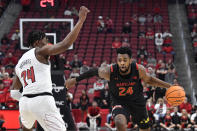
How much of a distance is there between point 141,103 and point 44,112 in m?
2.29

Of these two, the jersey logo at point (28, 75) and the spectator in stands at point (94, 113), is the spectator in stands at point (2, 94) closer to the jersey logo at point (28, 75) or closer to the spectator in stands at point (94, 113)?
the spectator in stands at point (94, 113)

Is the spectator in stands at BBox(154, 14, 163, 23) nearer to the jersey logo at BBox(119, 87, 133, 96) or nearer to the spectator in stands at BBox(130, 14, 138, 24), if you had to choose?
the spectator in stands at BBox(130, 14, 138, 24)

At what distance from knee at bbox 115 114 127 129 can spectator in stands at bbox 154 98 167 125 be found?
771 cm

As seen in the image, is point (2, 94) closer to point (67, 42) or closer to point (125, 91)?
point (125, 91)

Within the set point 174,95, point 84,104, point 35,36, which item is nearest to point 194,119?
point 84,104

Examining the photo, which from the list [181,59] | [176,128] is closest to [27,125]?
[176,128]

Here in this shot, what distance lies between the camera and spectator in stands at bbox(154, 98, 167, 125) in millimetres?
13566

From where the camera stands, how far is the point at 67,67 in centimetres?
1705

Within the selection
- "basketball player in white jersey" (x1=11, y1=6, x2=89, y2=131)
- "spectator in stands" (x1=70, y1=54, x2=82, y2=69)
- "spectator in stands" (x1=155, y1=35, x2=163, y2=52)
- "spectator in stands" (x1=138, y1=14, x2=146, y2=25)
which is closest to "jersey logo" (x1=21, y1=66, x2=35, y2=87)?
"basketball player in white jersey" (x1=11, y1=6, x2=89, y2=131)

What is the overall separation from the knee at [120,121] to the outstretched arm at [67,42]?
184cm

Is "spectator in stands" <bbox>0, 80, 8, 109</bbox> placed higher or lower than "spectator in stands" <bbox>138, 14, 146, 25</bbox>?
lower

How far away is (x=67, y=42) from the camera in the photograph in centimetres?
456

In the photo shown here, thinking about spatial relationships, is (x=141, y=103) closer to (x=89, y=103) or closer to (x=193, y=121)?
(x=193, y=121)

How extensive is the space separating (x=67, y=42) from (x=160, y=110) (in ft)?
32.0
